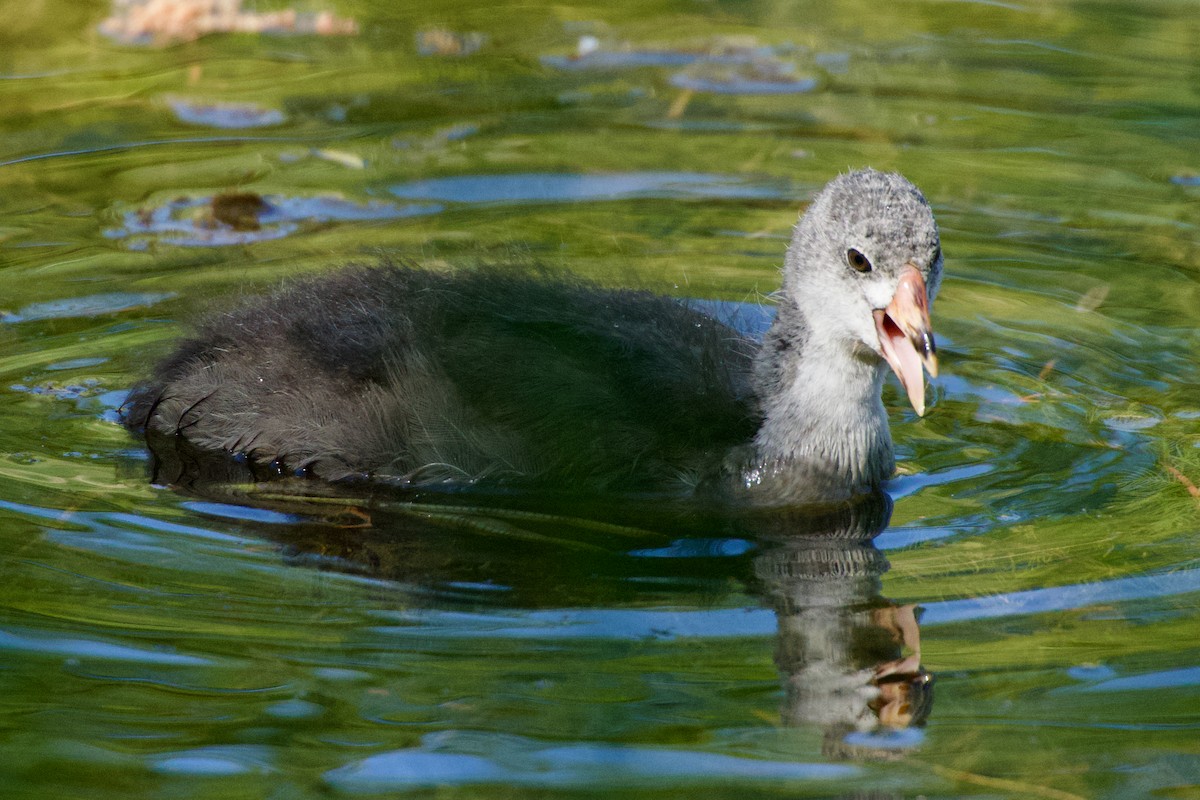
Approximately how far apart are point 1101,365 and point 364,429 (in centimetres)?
239

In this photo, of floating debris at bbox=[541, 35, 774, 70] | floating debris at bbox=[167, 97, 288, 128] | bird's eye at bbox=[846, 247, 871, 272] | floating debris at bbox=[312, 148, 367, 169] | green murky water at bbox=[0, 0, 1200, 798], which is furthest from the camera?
floating debris at bbox=[541, 35, 774, 70]

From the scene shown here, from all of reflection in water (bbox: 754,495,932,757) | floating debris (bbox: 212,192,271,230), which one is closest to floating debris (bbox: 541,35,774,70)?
floating debris (bbox: 212,192,271,230)

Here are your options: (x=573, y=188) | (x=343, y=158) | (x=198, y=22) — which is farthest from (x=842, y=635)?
(x=198, y=22)

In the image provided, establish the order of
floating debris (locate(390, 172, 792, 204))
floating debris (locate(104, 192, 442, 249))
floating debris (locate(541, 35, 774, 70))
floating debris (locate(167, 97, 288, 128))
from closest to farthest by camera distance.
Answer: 1. floating debris (locate(104, 192, 442, 249))
2. floating debris (locate(390, 172, 792, 204))
3. floating debris (locate(167, 97, 288, 128))
4. floating debris (locate(541, 35, 774, 70))

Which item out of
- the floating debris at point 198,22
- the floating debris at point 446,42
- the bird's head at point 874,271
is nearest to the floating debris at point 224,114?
the floating debris at point 198,22

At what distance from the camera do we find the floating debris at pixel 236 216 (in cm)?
627

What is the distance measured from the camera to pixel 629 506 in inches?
175

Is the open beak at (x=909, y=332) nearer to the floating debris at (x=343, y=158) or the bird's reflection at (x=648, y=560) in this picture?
the bird's reflection at (x=648, y=560)

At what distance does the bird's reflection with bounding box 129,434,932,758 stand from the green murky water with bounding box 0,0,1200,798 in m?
0.02

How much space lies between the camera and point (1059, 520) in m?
4.29

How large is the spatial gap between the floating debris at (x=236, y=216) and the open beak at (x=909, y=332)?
8.59ft

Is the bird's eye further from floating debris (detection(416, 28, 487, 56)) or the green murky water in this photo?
floating debris (detection(416, 28, 487, 56))

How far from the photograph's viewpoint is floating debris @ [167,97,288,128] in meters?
7.43

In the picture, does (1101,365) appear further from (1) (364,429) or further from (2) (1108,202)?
(1) (364,429)
